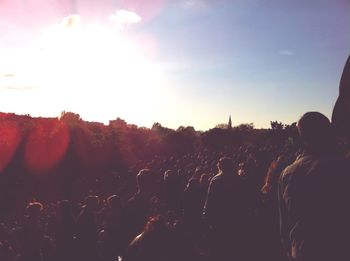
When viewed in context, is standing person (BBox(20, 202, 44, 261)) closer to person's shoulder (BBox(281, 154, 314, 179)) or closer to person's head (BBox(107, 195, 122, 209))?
person's head (BBox(107, 195, 122, 209))

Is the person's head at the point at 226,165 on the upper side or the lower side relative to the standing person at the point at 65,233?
upper

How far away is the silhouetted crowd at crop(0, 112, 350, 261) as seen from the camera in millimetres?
3111

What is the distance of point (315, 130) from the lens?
3.23m

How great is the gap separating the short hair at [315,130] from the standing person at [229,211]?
2.84m

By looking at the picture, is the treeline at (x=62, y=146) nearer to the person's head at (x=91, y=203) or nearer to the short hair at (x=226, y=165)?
the short hair at (x=226, y=165)

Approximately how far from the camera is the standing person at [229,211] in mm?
6070

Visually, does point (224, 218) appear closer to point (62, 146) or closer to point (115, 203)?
point (115, 203)

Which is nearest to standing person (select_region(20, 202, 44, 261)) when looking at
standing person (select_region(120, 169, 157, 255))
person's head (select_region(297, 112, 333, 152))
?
A: standing person (select_region(120, 169, 157, 255))

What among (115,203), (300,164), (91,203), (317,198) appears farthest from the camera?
(91,203)

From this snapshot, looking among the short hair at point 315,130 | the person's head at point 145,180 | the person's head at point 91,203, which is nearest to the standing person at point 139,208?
the person's head at point 145,180

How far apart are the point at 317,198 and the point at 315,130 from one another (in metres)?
0.49

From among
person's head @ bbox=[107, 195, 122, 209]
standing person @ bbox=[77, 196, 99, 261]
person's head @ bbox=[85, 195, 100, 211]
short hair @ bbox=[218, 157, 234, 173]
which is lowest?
standing person @ bbox=[77, 196, 99, 261]

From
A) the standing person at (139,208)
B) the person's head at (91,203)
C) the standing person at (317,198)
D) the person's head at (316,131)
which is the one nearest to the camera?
the standing person at (317,198)

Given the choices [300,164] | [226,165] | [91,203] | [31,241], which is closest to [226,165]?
[226,165]
